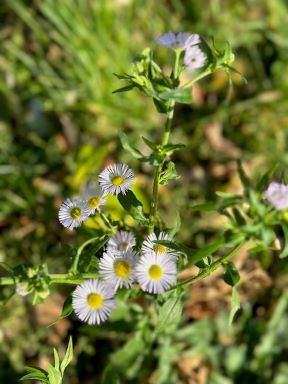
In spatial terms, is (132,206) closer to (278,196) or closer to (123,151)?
(278,196)

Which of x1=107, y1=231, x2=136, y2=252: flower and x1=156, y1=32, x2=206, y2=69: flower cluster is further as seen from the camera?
x1=156, y1=32, x2=206, y2=69: flower cluster

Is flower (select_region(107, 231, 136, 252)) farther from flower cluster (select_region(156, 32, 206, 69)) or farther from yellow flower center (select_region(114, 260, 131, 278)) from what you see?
flower cluster (select_region(156, 32, 206, 69))

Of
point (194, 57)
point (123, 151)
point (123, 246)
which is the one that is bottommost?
point (123, 246)

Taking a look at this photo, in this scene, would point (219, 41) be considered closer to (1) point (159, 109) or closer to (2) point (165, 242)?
(1) point (159, 109)

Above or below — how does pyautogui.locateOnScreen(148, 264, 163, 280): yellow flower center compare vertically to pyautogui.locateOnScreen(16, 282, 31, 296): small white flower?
below

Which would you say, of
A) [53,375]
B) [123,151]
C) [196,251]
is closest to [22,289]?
[53,375]

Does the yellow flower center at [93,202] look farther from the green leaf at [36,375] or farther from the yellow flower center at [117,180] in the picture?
the green leaf at [36,375]

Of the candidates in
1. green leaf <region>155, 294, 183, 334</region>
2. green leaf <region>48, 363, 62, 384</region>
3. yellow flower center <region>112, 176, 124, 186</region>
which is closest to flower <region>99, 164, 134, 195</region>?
yellow flower center <region>112, 176, 124, 186</region>
